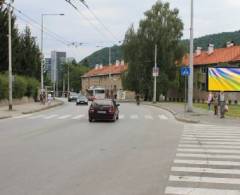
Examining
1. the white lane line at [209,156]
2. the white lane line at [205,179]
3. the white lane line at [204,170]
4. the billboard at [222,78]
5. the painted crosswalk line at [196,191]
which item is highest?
the billboard at [222,78]

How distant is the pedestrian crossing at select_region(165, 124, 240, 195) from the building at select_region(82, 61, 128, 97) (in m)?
114

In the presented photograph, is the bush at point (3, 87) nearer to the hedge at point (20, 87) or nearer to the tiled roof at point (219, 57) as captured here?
the hedge at point (20, 87)

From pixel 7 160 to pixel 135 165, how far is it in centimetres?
299

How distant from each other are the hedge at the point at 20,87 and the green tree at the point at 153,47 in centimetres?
1931

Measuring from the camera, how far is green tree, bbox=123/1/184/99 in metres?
85.1

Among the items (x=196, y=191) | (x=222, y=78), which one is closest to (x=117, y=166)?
(x=196, y=191)

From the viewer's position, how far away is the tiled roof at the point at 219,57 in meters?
89.8

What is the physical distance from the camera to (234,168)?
12.0 meters

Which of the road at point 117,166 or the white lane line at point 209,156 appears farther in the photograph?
the white lane line at point 209,156

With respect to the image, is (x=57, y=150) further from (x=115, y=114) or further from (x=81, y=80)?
(x=81, y=80)

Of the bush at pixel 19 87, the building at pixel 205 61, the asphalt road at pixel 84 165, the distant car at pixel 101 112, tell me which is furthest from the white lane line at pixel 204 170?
the building at pixel 205 61

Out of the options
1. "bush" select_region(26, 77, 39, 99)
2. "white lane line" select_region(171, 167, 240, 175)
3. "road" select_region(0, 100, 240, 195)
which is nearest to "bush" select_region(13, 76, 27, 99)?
"bush" select_region(26, 77, 39, 99)

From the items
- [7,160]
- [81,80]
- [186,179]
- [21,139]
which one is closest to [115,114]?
[21,139]

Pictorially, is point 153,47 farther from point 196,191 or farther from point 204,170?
point 196,191
